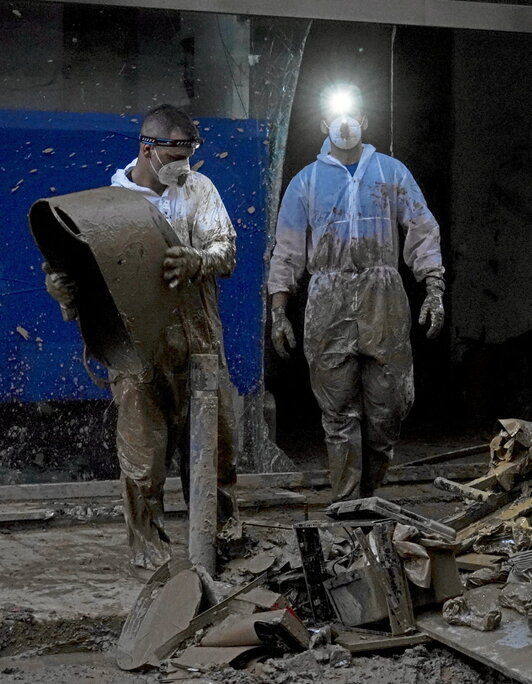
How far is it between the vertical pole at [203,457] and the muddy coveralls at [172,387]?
20cm

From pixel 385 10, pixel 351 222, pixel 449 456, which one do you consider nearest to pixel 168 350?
pixel 351 222

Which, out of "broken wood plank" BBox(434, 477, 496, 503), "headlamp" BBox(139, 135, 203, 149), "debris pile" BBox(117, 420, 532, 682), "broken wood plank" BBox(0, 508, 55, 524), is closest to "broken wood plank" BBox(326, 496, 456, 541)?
"debris pile" BBox(117, 420, 532, 682)

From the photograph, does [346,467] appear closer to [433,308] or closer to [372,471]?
[372,471]

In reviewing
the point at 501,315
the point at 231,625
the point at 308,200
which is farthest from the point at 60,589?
the point at 501,315

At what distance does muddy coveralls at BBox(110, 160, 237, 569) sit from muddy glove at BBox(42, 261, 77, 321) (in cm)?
35

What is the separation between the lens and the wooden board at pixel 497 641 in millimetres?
3250

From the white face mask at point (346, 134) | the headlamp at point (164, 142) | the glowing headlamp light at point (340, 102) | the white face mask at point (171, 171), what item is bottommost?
the white face mask at point (171, 171)

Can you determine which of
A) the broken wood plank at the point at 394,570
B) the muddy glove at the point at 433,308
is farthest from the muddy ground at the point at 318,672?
the muddy glove at the point at 433,308

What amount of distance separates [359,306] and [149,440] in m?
1.43

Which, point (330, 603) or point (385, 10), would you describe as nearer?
point (330, 603)

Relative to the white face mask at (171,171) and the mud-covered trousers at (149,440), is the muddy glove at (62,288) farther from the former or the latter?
the white face mask at (171,171)

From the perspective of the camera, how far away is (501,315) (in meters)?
9.16

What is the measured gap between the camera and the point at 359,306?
527 centimetres

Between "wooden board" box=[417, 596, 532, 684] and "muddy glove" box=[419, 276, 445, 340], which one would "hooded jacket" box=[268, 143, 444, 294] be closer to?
"muddy glove" box=[419, 276, 445, 340]
